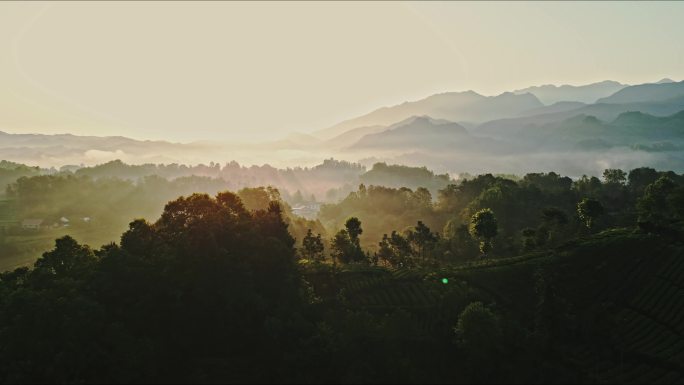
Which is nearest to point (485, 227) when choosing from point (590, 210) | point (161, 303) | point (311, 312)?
point (590, 210)

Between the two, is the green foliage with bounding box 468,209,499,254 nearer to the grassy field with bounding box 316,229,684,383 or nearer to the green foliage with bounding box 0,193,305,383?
the grassy field with bounding box 316,229,684,383

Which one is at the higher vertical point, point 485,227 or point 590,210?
point 590,210

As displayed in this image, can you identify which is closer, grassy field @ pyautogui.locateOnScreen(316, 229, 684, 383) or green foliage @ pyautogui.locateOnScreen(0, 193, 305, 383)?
green foliage @ pyautogui.locateOnScreen(0, 193, 305, 383)

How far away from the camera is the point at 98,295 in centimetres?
5141

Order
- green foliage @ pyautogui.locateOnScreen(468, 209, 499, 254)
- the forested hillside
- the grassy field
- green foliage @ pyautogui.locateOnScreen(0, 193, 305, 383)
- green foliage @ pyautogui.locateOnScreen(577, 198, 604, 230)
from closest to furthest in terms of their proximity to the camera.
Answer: green foliage @ pyautogui.locateOnScreen(0, 193, 305, 383) < the forested hillside < the grassy field < green foliage @ pyautogui.locateOnScreen(577, 198, 604, 230) < green foliage @ pyautogui.locateOnScreen(468, 209, 499, 254)

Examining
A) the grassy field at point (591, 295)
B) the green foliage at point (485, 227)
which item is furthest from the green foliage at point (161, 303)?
the green foliage at point (485, 227)

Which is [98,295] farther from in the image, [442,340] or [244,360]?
[442,340]

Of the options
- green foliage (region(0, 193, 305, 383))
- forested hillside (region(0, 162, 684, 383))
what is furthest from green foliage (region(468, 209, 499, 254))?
green foliage (region(0, 193, 305, 383))

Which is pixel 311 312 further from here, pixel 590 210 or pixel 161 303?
pixel 590 210

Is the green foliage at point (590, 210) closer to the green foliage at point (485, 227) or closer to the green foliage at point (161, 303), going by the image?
the green foliage at point (485, 227)

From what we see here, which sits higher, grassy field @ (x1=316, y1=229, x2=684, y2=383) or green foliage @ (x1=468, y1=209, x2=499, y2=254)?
green foliage @ (x1=468, y1=209, x2=499, y2=254)

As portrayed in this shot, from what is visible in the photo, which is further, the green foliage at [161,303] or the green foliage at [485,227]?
the green foliage at [485,227]

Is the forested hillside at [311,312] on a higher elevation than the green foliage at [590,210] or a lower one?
lower

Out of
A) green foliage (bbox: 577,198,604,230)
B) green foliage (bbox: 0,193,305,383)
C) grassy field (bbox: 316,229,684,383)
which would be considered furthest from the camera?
green foliage (bbox: 577,198,604,230)
